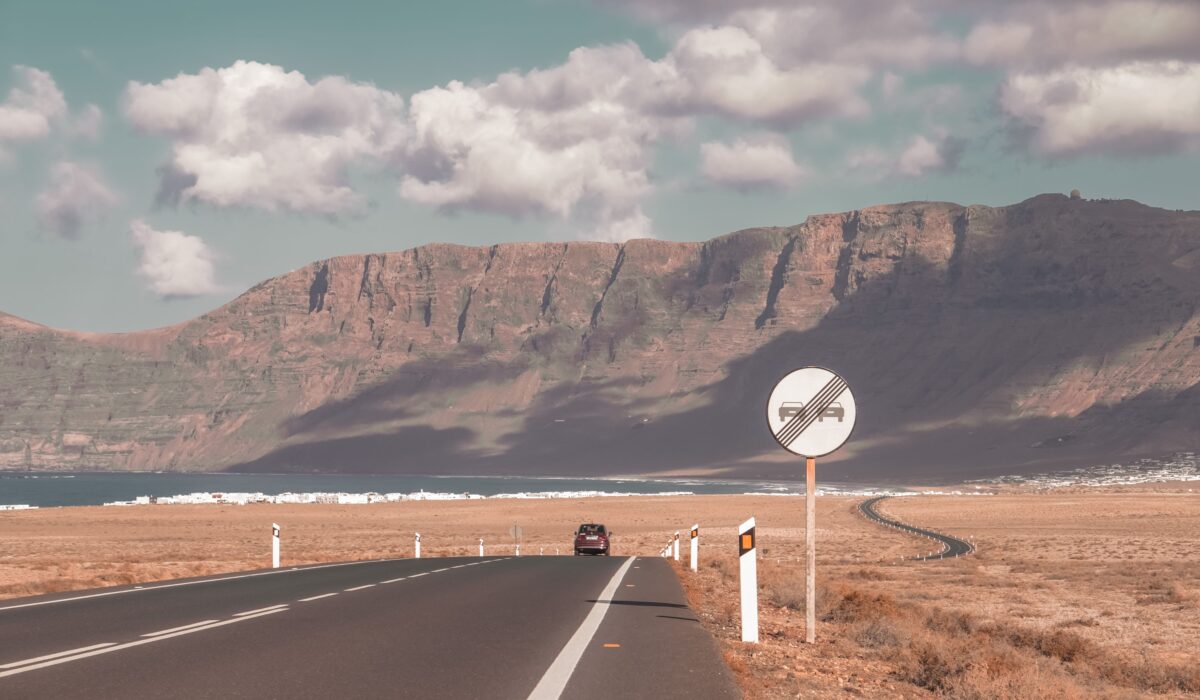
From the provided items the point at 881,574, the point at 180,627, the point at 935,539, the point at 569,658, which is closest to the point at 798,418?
the point at 569,658

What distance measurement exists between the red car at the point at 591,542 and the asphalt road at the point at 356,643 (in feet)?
79.2

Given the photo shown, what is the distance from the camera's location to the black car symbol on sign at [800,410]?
42.5 ft

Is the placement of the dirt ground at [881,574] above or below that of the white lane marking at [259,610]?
below

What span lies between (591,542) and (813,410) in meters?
32.5

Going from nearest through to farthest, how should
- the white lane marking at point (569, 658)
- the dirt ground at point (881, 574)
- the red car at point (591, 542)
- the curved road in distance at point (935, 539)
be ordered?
1. the white lane marking at point (569, 658)
2. the dirt ground at point (881, 574)
3. the red car at point (591, 542)
4. the curved road in distance at point (935, 539)

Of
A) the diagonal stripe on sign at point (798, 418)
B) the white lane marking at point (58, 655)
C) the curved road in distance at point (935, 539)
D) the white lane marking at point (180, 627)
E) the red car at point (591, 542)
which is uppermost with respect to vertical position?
the diagonal stripe on sign at point (798, 418)

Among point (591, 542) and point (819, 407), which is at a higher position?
point (819, 407)

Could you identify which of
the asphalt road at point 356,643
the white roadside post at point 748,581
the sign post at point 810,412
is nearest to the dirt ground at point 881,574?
the white roadside post at point 748,581

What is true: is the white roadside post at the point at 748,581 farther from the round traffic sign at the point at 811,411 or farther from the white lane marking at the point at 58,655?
the white lane marking at the point at 58,655

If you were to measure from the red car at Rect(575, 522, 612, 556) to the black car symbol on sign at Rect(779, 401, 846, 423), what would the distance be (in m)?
31.9

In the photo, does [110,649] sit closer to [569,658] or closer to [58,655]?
[58,655]

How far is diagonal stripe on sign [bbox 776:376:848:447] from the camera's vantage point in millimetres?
12984

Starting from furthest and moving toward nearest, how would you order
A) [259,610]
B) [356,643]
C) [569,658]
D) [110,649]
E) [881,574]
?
1. [881,574]
2. [259,610]
3. [356,643]
4. [110,649]
5. [569,658]

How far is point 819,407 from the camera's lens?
13.0 meters
